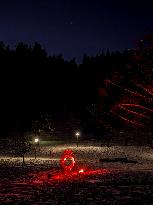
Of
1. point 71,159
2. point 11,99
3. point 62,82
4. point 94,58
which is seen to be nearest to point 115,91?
point 11,99

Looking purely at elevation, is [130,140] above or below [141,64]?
below

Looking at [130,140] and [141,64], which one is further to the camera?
[130,140]

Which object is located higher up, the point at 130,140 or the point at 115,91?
the point at 115,91

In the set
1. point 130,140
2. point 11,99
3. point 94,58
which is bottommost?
point 130,140

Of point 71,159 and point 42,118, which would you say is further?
point 42,118

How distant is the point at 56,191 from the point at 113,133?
46.0 meters

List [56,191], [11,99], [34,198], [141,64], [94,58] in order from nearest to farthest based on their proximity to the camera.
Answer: [34,198]
[56,191]
[141,64]
[11,99]
[94,58]

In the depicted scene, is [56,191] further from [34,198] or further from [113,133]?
[113,133]

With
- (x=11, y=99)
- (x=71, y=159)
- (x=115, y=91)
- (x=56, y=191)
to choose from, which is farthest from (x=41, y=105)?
(x=56, y=191)

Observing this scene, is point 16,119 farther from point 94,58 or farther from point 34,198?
point 34,198

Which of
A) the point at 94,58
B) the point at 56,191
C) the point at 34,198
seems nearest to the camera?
the point at 34,198

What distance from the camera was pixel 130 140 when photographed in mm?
53156

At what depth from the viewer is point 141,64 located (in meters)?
21.1

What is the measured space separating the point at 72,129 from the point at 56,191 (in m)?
51.2
